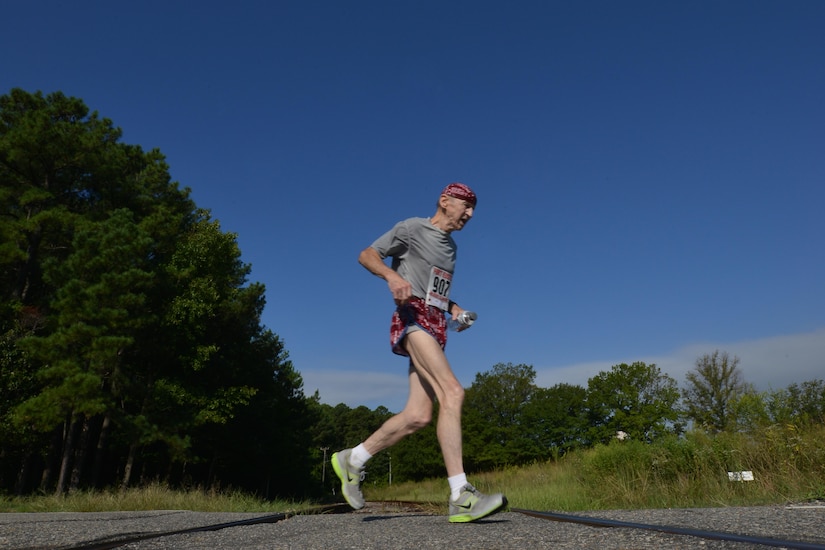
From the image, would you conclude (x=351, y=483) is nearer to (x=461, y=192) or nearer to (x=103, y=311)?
(x=461, y=192)

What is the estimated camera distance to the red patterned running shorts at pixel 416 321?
3.98 m

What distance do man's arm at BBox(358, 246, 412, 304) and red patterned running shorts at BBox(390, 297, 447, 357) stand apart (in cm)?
23

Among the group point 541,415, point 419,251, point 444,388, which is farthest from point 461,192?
point 541,415

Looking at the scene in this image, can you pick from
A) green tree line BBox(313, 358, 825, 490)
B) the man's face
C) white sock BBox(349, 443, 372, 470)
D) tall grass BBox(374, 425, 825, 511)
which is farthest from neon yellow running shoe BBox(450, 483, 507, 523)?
green tree line BBox(313, 358, 825, 490)

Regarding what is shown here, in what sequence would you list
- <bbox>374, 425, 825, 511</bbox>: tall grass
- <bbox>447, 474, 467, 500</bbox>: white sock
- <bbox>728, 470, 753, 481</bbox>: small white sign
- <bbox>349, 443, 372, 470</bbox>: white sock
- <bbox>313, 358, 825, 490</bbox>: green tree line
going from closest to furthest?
<bbox>447, 474, 467, 500</bbox>: white sock → <bbox>349, 443, 372, 470</bbox>: white sock → <bbox>374, 425, 825, 511</bbox>: tall grass → <bbox>728, 470, 753, 481</bbox>: small white sign → <bbox>313, 358, 825, 490</bbox>: green tree line

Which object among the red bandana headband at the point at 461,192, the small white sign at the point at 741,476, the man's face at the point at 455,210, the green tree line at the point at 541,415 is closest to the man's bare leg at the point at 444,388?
the man's face at the point at 455,210

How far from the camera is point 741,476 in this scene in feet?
24.4

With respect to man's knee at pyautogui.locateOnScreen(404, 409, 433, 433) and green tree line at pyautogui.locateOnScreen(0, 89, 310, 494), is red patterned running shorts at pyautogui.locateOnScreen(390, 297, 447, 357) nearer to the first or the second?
man's knee at pyautogui.locateOnScreen(404, 409, 433, 433)

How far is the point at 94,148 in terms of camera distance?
23812 mm

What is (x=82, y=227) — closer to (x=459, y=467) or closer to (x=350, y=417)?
(x=459, y=467)

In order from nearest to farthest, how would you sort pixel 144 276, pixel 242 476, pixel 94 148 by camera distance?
pixel 144 276
pixel 94 148
pixel 242 476

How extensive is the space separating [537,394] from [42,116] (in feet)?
204

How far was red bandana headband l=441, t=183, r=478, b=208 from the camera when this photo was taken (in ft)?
13.9

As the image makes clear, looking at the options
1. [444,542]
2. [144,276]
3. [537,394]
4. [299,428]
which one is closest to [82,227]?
[144,276]
